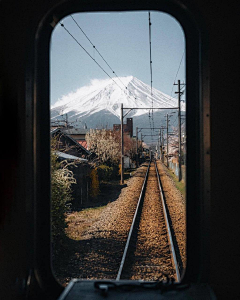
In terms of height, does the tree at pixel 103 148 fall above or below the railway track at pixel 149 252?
above

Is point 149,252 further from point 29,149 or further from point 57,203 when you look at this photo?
point 29,149

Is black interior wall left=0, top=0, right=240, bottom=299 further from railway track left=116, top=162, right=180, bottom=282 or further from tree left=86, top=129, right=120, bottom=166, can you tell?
tree left=86, top=129, right=120, bottom=166

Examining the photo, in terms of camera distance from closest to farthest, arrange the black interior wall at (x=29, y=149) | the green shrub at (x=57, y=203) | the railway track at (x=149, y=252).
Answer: the black interior wall at (x=29, y=149) < the railway track at (x=149, y=252) < the green shrub at (x=57, y=203)

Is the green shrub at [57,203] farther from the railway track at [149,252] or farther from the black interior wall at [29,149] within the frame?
the black interior wall at [29,149]

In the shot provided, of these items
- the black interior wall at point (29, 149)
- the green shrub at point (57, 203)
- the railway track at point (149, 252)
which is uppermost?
the black interior wall at point (29, 149)

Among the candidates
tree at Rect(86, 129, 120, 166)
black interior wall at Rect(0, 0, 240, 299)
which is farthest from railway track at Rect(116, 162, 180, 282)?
tree at Rect(86, 129, 120, 166)

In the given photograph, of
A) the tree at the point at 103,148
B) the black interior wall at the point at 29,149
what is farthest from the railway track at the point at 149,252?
the tree at the point at 103,148

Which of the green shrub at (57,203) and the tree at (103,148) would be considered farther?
the tree at (103,148)


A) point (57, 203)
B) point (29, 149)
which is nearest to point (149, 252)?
point (57, 203)

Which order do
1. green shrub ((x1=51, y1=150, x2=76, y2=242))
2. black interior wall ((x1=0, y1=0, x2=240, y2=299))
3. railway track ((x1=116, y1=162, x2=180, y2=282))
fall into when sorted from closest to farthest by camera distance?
1. black interior wall ((x1=0, y1=0, x2=240, y2=299))
2. railway track ((x1=116, y1=162, x2=180, y2=282))
3. green shrub ((x1=51, y1=150, x2=76, y2=242))

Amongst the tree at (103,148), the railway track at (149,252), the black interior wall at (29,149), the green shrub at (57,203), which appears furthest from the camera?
the tree at (103,148)
